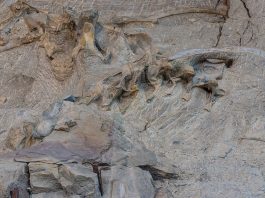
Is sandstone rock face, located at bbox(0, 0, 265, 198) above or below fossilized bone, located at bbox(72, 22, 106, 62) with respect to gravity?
below

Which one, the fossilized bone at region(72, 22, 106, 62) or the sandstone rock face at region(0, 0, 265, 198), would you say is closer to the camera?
the sandstone rock face at region(0, 0, 265, 198)

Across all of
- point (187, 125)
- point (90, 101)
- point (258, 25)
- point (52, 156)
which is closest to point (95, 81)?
point (90, 101)

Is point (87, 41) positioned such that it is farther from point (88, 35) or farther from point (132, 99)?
point (132, 99)

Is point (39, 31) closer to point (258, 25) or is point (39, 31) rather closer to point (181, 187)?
point (258, 25)

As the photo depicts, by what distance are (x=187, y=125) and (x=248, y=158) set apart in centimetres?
56

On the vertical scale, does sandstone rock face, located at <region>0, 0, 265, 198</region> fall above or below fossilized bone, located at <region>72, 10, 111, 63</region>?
below

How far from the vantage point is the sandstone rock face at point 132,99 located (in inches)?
205

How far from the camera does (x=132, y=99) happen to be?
20.0 feet

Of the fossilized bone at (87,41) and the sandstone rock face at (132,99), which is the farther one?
the fossilized bone at (87,41)

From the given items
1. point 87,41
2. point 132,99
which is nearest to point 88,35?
point 87,41

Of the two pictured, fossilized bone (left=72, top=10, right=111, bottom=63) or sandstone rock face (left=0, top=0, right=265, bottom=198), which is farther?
fossilized bone (left=72, top=10, right=111, bottom=63)

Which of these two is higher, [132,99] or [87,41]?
[87,41]

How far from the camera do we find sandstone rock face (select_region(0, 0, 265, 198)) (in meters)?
5.21

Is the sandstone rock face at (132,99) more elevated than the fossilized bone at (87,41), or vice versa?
the fossilized bone at (87,41)
